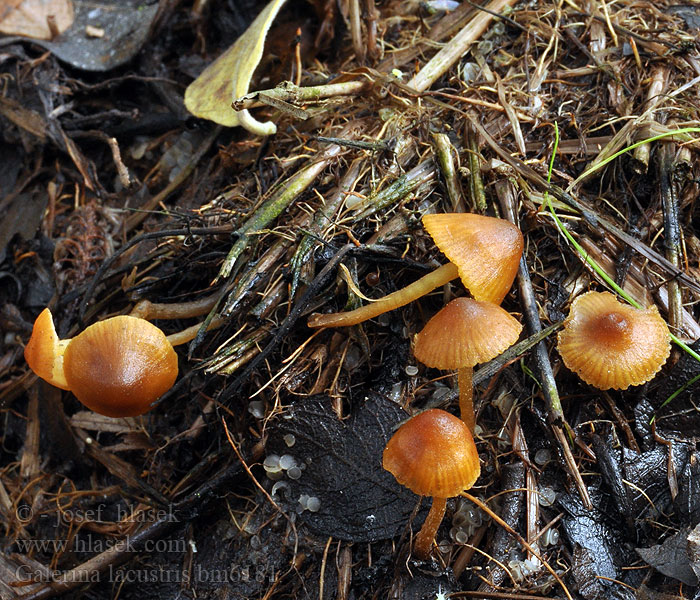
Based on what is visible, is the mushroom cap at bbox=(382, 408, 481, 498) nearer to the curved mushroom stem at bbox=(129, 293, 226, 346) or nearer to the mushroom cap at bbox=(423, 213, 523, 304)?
the mushroom cap at bbox=(423, 213, 523, 304)

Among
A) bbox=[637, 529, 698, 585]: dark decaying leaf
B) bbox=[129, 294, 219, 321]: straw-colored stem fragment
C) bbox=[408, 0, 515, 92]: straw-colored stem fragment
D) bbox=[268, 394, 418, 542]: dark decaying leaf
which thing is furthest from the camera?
bbox=[408, 0, 515, 92]: straw-colored stem fragment

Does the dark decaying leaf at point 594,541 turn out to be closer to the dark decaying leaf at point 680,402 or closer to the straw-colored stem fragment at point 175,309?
the dark decaying leaf at point 680,402

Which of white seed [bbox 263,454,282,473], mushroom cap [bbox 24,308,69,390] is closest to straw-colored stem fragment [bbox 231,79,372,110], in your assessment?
mushroom cap [bbox 24,308,69,390]

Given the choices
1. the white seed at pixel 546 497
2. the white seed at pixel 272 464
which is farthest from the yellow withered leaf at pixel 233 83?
the white seed at pixel 546 497

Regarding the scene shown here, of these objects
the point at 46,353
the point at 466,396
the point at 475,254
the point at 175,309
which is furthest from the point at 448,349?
the point at 46,353

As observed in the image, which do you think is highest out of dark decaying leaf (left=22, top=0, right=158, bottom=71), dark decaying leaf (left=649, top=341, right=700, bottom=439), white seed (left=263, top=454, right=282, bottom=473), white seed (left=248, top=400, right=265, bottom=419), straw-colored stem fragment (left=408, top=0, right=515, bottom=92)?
dark decaying leaf (left=22, top=0, right=158, bottom=71)

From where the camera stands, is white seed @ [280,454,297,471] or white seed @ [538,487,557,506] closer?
white seed @ [538,487,557,506]
